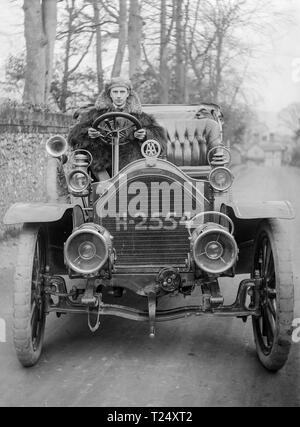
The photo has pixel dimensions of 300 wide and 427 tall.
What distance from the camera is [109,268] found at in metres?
4.29

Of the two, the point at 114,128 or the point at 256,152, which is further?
the point at 256,152

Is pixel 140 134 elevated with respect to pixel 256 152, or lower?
elevated

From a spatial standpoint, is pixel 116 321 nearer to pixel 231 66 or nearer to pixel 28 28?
pixel 28 28

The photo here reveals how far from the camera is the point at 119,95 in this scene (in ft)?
17.8

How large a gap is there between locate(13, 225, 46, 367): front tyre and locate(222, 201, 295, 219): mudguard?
149 centimetres

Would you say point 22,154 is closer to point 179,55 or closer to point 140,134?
point 140,134

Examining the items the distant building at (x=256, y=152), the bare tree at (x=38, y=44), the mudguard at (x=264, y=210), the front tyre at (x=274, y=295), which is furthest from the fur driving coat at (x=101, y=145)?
the distant building at (x=256, y=152)

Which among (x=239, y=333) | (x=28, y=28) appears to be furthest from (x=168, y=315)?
(x=28, y=28)

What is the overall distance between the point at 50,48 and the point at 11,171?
460cm

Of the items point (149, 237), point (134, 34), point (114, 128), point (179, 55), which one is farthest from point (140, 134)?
point (179, 55)

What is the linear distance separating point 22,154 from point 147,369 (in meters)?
6.72

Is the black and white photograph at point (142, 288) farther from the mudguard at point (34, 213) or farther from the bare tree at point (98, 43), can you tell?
the bare tree at point (98, 43)

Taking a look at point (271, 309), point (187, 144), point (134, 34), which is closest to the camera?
point (271, 309)

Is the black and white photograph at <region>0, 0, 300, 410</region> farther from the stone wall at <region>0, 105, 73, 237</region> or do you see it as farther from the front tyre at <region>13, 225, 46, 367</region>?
the stone wall at <region>0, 105, 73, 237</region>
